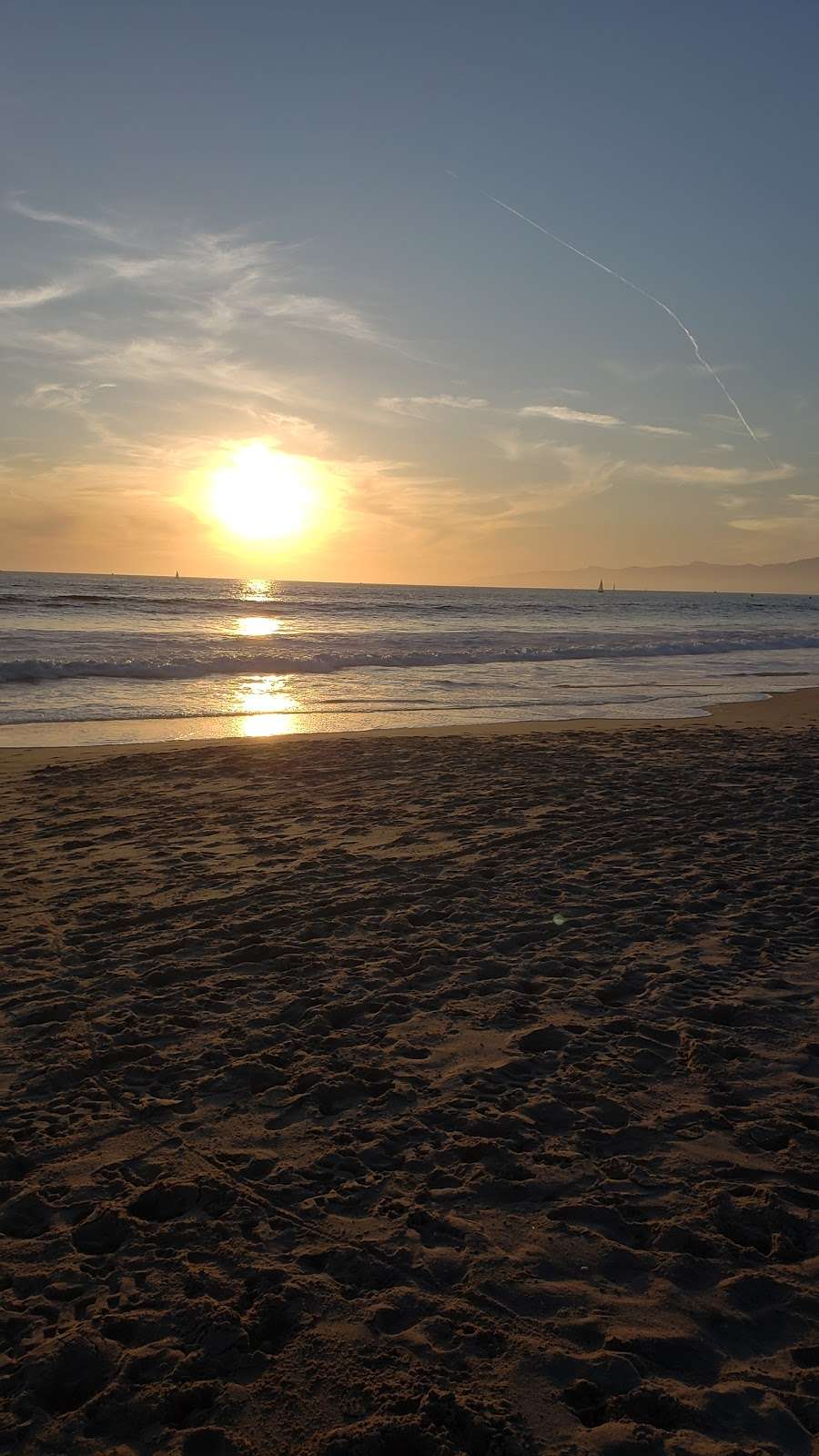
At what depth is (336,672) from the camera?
27531 mm

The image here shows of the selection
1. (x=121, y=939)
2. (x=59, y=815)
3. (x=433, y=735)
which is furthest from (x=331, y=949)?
(x=433, y=735)

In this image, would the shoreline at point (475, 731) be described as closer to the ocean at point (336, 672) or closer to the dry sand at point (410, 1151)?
the ocean at point (336, 672)

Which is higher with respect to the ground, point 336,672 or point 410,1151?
point 336,672

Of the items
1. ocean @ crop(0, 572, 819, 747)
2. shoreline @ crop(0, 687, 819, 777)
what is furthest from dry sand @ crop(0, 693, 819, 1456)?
ocean @ crop(0, 572, 819, 747)

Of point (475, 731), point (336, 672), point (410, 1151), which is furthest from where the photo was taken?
point (336, 672)

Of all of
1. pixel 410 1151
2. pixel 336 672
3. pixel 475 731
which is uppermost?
pixel 336 672

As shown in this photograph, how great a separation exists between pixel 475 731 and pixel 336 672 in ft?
42.7

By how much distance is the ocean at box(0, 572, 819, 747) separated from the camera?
55.7 feet

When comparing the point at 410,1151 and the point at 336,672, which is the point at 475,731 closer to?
the point at 410,1151

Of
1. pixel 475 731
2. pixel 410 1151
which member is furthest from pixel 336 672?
pixel 410 1151

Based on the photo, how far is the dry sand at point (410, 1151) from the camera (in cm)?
258

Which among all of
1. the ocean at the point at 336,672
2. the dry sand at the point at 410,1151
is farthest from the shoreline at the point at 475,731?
the dry sand at the point at 410,1151

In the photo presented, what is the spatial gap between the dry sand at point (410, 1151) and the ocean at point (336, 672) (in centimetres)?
876

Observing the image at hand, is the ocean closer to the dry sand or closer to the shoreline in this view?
the shoreline
